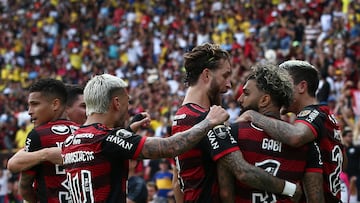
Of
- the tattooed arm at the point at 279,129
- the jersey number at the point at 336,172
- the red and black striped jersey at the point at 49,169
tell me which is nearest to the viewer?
the tattooed arm at the point at 279,129

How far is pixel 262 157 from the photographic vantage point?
5.87m

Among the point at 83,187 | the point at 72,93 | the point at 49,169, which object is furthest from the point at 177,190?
the point at 72,93

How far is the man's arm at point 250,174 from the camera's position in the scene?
→ 18.7 feet

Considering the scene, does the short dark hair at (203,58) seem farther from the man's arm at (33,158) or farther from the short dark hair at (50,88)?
the short dark hair at (50,88)

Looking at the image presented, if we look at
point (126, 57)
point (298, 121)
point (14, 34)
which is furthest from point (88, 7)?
point (298, 121)

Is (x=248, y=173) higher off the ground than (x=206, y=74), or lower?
lower

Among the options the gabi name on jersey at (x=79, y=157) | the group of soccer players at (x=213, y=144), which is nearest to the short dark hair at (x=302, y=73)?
the group of soccer players at (x=213, y=144)

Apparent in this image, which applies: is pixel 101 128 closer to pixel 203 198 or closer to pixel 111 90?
pixel 111 90

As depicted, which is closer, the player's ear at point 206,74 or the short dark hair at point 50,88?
the player's ear at point 206,74

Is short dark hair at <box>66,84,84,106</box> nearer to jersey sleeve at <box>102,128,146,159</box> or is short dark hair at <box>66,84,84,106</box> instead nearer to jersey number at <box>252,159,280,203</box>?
jersey sleeve at <box>102,128,146,159</box>

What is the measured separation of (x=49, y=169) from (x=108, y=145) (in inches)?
49.8

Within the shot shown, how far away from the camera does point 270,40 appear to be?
72.3 ft

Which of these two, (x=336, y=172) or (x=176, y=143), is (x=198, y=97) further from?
(x=336, y=172)

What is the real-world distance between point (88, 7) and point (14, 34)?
3.12 m
